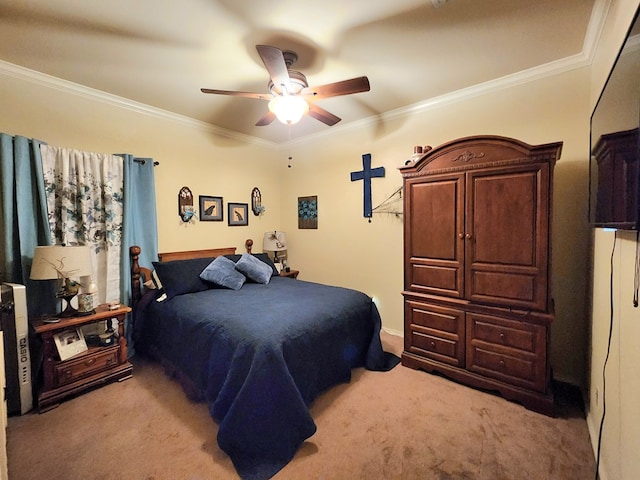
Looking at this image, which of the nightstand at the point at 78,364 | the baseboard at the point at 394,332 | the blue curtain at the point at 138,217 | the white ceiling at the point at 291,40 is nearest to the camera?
the white ceiling at the point at 291,40

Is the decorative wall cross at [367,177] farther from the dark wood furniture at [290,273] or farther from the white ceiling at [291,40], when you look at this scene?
the dark wood furniture at [290,273]

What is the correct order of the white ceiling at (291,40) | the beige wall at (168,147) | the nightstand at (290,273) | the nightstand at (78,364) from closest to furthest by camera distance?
the white ceiling at (291,40) < the nightstand at (78,364) < the beige wall at (168,147) < the nightstand at (290,273)

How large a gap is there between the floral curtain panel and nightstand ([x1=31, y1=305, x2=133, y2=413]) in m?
0.45

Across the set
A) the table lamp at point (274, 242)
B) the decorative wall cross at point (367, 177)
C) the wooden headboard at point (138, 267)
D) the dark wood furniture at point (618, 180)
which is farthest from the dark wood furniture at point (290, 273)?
the dark wood furniture at point (618, 180)

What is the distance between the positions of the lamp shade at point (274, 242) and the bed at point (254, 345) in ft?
2.44

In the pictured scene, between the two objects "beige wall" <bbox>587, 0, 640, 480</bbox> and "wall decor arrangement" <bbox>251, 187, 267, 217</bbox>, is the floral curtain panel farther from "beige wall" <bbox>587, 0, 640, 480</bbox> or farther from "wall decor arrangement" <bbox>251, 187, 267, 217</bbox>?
"beige wall" <bbox>587, 0, 640, 480</bbox>

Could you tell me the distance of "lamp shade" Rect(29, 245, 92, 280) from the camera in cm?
206

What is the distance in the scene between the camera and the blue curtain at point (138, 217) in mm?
2795

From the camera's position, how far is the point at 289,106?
2059 millimetres

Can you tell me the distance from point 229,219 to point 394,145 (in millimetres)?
2330

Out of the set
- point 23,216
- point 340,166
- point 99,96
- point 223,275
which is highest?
point 99,96

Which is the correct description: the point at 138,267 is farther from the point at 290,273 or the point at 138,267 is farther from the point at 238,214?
the point at 290,273

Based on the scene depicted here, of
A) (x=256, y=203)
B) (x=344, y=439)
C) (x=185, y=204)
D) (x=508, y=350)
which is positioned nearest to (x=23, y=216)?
(x=185, y=204)

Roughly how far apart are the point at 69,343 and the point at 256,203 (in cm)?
259
